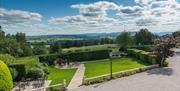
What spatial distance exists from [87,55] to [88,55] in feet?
0.66

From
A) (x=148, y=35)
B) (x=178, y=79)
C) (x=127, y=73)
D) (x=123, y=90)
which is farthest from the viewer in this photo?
(x=148, y=35)

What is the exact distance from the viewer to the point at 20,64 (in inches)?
955

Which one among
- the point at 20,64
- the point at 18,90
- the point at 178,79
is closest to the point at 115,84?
the point at 178,79

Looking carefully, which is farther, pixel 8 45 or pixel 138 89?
pixel 8 45

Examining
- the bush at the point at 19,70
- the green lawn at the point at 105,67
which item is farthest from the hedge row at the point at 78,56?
the bush at the point at 19,70

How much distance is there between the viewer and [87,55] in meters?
39.3

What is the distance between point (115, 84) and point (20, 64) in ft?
32.6

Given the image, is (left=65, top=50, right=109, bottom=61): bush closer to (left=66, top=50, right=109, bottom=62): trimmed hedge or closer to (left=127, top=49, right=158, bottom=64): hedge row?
(left=66, top=50, right=109, bottom=62): trimmed hedge

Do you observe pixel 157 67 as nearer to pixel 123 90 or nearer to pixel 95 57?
pixel 123 90

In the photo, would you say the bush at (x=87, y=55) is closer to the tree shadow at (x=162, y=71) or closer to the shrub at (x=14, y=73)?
the shrub at (x=14, y=73)

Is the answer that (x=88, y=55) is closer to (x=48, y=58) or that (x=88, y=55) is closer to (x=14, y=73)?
(x=48, y=58)

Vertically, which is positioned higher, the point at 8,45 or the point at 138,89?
the point at 8,45

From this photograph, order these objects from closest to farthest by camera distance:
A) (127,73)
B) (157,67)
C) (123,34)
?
(127,73) < (157,67) < (123,34)

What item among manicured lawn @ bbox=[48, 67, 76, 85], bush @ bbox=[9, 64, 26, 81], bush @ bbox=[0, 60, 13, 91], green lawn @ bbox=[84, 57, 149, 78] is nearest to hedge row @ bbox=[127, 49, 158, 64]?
green lawn @ bbox=[84, 57, 149, 78]
